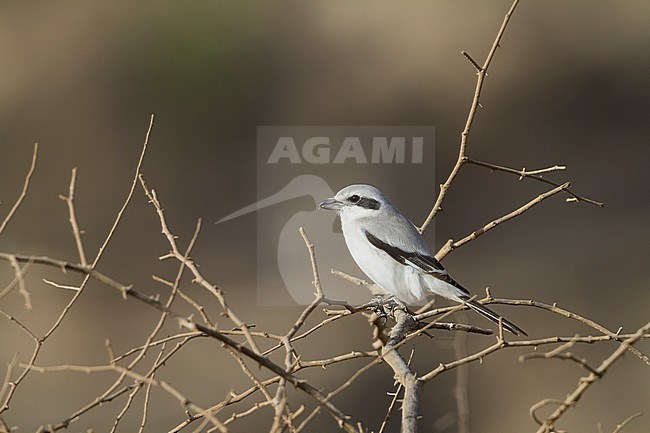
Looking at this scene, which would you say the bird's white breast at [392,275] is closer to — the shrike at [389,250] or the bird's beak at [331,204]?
the shrike at [389,250]

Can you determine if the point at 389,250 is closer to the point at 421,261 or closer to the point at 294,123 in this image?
the point at 421,261

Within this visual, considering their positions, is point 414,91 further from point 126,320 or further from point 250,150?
point 126,320

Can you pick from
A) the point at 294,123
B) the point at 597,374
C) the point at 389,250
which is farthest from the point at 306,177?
the point at 597,374

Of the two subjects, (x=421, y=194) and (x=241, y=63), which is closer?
(x=421, y=194)

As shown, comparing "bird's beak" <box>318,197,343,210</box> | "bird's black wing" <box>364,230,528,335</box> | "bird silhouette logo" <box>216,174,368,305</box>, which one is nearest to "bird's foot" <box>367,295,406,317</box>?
"bird's black wing" <box>364,230,528,335</box>

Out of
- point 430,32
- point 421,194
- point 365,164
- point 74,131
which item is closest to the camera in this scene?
point 421,194

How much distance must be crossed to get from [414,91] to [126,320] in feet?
10.2

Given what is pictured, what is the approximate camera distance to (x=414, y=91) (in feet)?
25.6

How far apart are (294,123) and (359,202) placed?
458 cm

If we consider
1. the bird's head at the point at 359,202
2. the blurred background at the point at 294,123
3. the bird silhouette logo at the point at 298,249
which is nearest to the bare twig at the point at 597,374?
the bird's head at the point at 359,202

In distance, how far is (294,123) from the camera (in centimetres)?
735

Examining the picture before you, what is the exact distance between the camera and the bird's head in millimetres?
2820

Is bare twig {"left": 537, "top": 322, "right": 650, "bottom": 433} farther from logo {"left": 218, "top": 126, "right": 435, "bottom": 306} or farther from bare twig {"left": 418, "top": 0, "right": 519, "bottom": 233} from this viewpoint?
logo {"left": 218, "top": 126, "right": 435, "bottom": 306}

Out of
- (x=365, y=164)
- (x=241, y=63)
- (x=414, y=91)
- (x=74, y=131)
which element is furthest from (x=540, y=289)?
(x=74, y=131)
